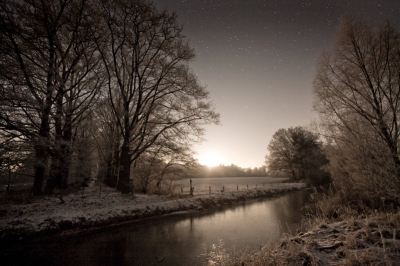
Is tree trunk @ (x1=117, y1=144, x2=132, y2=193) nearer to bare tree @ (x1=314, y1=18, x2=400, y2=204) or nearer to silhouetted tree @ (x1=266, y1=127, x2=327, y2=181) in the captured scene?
bare tree @ (x1=314, y1=18, x2=400, y2=204)

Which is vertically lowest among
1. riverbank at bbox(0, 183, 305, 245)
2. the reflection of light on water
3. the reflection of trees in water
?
the reflection of trees in water

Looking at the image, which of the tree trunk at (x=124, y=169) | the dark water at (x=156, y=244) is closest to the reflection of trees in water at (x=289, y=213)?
the dark water at (x=156, y=244)

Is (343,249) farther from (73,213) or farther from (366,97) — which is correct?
(73,213)

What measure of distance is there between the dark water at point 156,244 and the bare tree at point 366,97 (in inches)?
190

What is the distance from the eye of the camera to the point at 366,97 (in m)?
8.75

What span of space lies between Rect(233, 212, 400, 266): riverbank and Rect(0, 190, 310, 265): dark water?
3.83 ft

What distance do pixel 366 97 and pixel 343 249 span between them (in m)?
7.59

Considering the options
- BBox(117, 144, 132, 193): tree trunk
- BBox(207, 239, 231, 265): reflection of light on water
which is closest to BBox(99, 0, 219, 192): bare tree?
BBox(117, 144, 132, 193): tree trunk

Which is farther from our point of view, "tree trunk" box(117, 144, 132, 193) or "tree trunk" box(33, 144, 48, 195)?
"tree trunk" box(117, 144, 132, 193)

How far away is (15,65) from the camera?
10.1 metres

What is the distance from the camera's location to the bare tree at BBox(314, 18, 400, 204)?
25.4ft

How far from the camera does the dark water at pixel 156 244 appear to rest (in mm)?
6762

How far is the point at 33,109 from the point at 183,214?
12.1 meters

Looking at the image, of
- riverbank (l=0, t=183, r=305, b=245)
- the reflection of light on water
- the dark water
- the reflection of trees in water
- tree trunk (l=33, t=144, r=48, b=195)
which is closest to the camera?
the reflection of light on water
